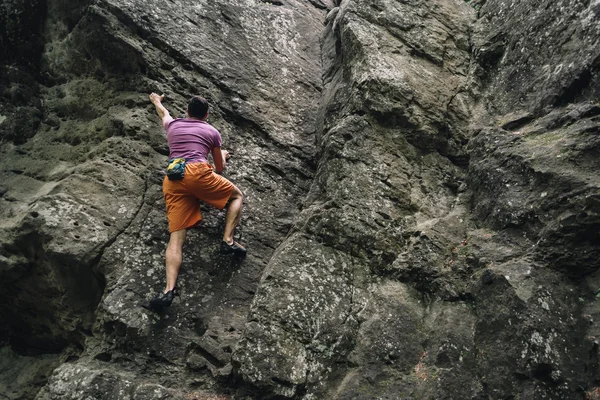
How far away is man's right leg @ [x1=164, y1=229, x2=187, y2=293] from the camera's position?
22.4 feet

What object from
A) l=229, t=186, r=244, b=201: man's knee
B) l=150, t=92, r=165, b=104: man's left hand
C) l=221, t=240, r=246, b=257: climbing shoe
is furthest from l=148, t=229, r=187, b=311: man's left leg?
l=150, t=92, r=165, b=104: man's left hand

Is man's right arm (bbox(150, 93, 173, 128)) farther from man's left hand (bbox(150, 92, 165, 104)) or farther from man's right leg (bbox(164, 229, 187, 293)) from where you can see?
man's right leg (bbox(164, 229, 187, 293))

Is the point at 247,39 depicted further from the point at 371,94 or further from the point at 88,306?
the point at 88,306

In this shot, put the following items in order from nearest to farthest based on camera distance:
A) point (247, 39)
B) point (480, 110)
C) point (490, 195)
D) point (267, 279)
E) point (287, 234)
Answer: point (267, 279), point (490, 195), point (287, 234), point (480, 110), point (247, 39)

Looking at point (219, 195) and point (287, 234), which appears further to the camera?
point (287, 234)

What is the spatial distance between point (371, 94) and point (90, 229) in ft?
16.3

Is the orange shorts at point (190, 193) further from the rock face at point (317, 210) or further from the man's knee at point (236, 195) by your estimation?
the rock face at point (317, 210)

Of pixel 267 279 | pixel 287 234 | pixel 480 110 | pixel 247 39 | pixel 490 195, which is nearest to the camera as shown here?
pixel 267 279

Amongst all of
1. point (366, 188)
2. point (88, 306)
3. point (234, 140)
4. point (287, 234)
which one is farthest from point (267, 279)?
point (234, 140)

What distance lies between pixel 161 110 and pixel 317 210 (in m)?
3.12

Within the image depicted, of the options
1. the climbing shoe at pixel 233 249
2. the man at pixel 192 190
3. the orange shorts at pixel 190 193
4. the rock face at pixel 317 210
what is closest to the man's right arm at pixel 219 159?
the man at pixel 192 190

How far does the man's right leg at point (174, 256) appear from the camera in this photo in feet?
22.4

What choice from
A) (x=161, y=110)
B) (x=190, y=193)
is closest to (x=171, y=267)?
(x=190, y=193)

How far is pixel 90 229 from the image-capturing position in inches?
283
